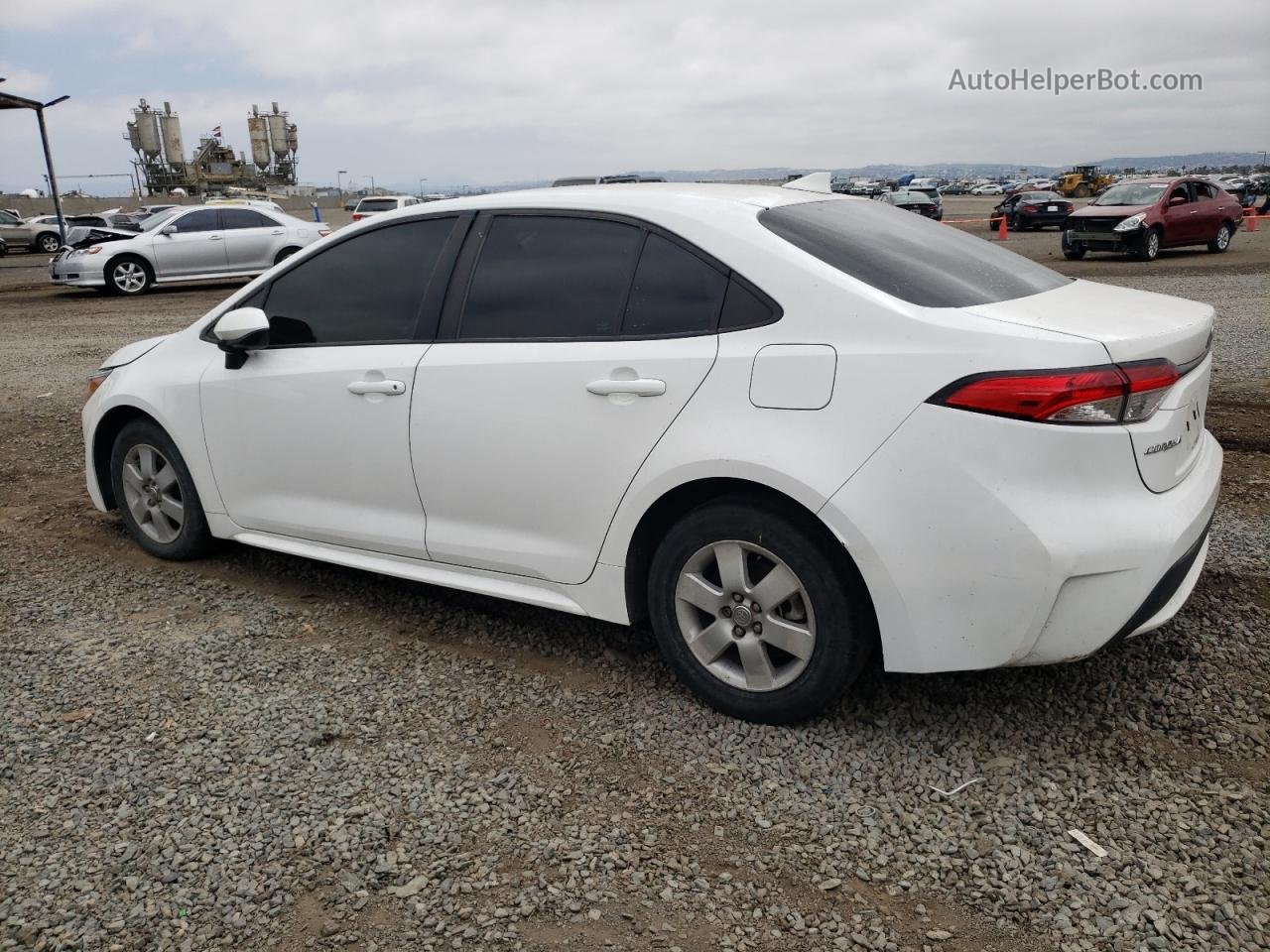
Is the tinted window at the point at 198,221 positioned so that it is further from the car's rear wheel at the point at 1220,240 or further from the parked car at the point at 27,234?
the car's rear wheel at the point at 1220,240

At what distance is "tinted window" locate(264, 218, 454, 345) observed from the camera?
3900 mm

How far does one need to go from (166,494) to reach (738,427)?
3015 millimetres

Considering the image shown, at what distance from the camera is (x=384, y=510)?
3936 millimetres

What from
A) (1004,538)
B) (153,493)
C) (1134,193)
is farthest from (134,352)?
(1134,193)

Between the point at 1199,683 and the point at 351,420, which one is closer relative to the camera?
the point at 1199,683

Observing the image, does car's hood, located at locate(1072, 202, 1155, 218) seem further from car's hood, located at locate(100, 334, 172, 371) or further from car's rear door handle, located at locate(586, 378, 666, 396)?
car's rear door handle, located at locate(586, 378, 666, 396)

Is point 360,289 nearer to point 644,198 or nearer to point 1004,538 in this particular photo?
point 644,198

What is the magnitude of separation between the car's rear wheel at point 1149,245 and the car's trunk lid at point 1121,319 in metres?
18.0

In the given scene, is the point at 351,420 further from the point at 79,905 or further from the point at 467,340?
the point at 79,905

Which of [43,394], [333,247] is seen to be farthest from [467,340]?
[43,394]

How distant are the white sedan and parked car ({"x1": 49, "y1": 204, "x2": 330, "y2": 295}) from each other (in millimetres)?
16134

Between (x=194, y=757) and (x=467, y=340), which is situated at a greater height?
(x=467, y=340)

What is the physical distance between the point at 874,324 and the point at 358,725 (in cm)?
204

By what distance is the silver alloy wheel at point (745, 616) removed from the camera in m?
3.06
